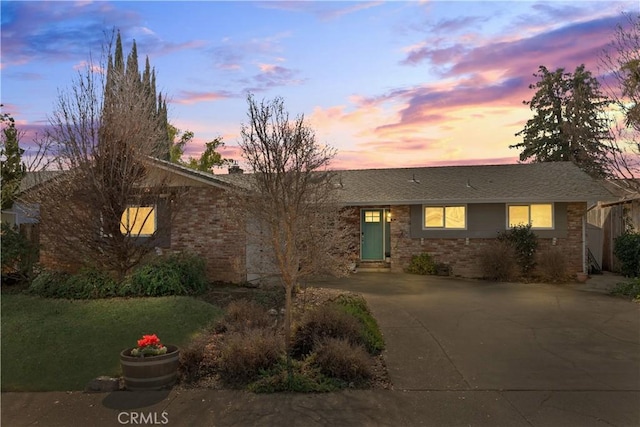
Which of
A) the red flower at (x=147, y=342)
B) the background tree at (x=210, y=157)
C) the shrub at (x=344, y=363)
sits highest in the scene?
the background tree at (x=210, y=157)

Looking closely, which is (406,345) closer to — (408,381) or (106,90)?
(408,381)

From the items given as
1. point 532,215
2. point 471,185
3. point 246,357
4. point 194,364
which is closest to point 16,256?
point 194,364

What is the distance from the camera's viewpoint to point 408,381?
586 centimetres

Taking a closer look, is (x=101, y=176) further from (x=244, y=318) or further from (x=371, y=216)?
(x=371, y=216)

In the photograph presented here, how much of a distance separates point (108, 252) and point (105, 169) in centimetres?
195

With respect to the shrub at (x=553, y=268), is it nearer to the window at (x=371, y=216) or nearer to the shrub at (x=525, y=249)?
the shrub at (x=525, y=249)

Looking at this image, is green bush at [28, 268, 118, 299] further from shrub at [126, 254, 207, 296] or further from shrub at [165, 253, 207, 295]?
shrub at [165, 253, 207, 295]

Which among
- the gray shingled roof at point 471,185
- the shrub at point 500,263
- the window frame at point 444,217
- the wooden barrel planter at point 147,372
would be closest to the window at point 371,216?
the gray shingled roof at point 471,185

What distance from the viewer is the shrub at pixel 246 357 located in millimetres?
5945

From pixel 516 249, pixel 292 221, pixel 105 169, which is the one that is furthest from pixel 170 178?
pixel 516 249

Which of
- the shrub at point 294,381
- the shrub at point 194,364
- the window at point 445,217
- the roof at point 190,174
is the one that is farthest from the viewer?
the window at point 445,217

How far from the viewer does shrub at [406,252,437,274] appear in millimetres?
16423

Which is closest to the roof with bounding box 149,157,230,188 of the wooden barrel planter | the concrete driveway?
the concrete driveway

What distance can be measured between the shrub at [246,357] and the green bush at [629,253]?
13.0 metres
